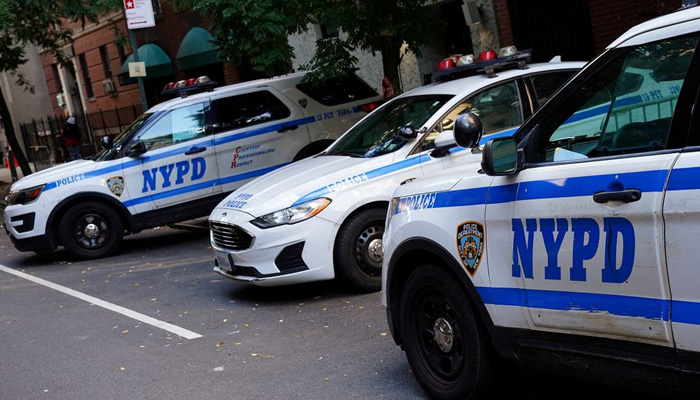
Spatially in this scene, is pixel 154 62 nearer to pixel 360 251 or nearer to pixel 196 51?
pixel 196 51

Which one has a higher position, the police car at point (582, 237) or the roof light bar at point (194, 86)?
the roof light bar at point (194, 86)

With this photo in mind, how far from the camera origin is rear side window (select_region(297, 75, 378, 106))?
12680 mm

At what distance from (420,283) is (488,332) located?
1.90 feet

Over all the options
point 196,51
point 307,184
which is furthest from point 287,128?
point 196,51

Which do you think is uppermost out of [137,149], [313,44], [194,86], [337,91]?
[313,44]

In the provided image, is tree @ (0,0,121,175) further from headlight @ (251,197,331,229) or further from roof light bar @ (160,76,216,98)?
headlight @ (251,197,331,229)

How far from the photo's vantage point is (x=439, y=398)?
4.89 m

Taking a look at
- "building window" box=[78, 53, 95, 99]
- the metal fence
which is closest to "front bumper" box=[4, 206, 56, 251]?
the metal fence

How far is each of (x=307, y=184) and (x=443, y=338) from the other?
3325 mm

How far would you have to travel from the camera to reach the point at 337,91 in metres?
12.8

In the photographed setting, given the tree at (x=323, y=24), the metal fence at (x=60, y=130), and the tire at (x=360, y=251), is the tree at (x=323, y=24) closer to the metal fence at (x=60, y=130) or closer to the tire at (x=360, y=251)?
the tire at (x=360, y=251)

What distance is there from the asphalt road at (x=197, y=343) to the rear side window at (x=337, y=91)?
3.24m

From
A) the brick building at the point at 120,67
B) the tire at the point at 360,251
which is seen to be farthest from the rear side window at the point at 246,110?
the brick building at the point at 120,67

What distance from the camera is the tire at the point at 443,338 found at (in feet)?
14.9
